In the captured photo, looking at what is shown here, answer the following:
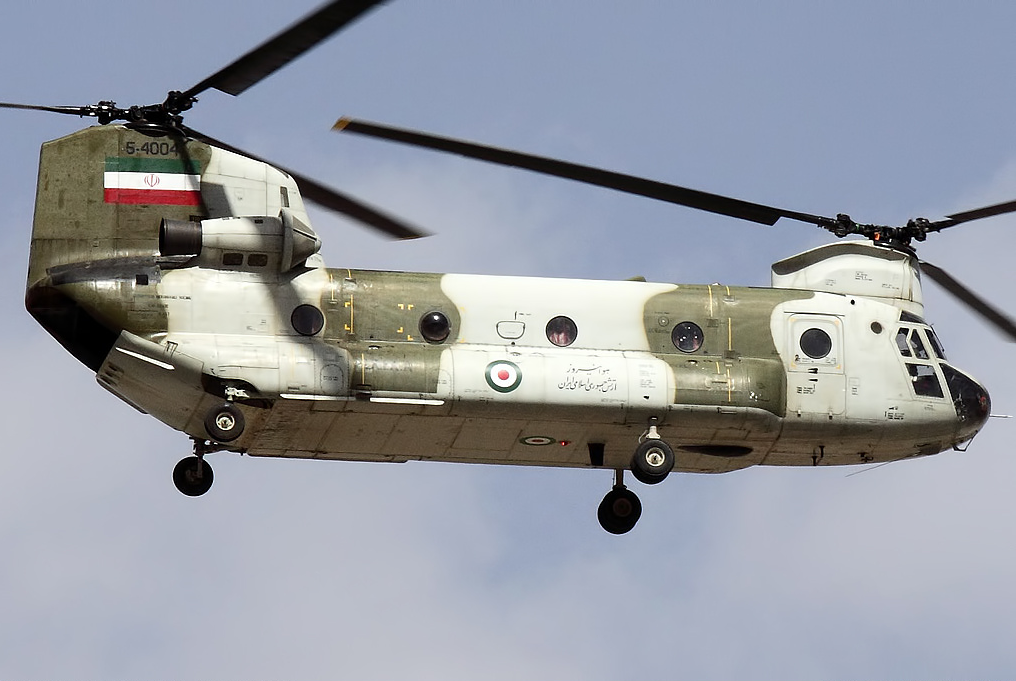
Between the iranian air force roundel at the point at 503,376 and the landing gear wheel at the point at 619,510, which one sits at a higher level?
the iranian air force roundel at the point at 503,376

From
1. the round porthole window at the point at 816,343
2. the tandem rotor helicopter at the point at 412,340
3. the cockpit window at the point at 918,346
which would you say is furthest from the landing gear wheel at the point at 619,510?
the cockpit window at the point at 918,346

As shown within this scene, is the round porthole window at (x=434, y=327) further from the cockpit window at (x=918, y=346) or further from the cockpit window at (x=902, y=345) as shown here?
the cockpit window at (x=918, y=346)

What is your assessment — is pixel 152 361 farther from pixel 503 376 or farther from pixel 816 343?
pixel 816 343

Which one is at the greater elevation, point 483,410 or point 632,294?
point 632,294

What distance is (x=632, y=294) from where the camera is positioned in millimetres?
32438

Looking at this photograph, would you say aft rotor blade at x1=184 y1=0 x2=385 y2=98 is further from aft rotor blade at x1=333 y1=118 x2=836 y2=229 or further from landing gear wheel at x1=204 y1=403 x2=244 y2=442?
landing gear wheel at x1=204 y1=403 x2=244 y2=442

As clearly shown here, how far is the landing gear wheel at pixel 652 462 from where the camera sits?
103ft

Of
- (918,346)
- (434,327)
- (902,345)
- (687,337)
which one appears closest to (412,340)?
(434,327)

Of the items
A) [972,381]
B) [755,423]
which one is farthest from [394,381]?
[972,381]

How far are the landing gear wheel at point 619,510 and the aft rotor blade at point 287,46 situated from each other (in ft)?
30.0

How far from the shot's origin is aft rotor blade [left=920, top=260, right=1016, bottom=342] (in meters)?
34.1

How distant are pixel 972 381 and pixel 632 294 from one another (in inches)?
225

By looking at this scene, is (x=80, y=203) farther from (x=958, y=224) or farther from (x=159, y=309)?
(x=958, y=224)

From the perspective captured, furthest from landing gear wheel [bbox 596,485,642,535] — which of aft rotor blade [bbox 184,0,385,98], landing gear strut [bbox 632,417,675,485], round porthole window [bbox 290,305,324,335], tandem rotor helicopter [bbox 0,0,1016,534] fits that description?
aft rotor blade [bbox 184,0,385,98]
